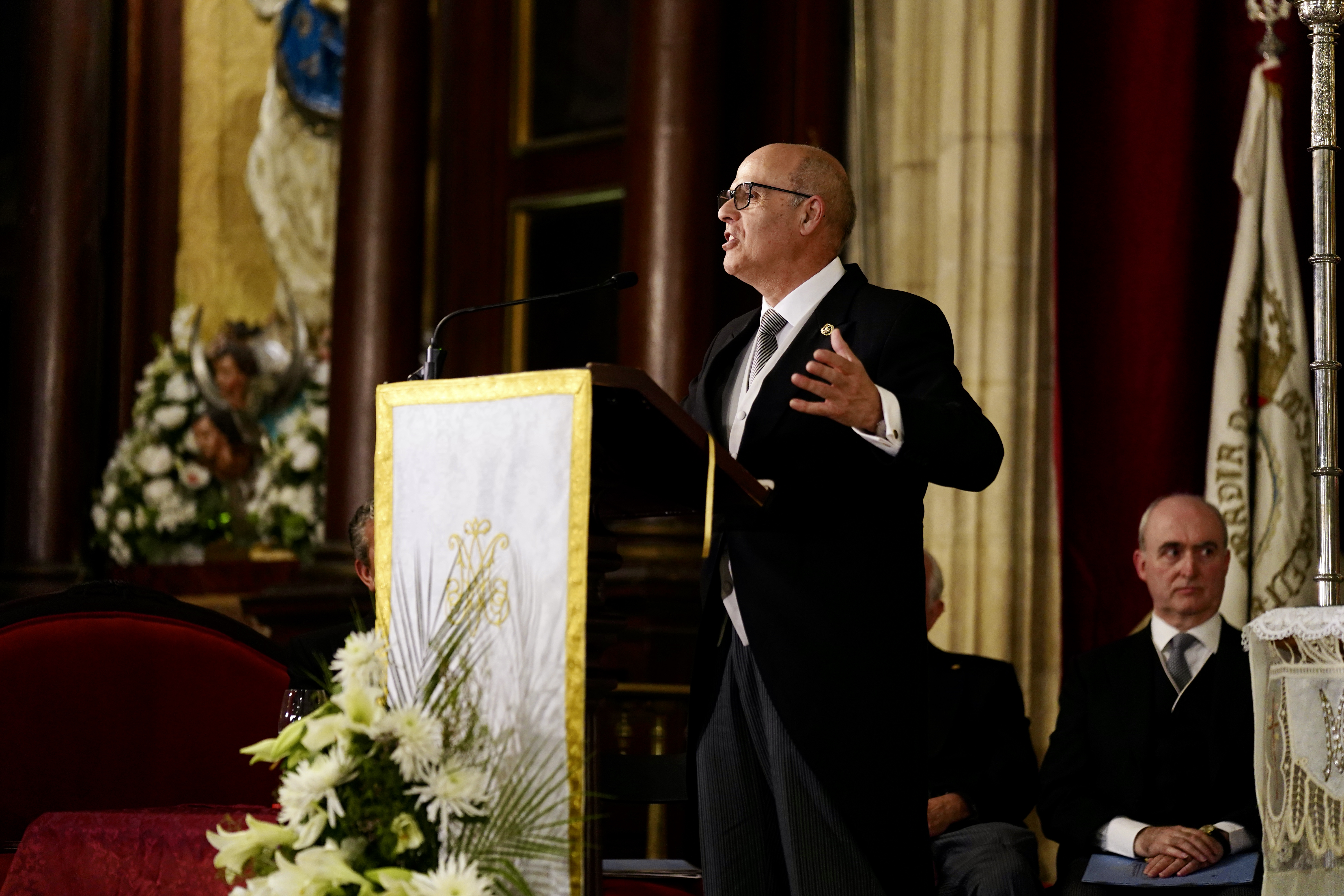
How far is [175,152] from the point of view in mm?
7074

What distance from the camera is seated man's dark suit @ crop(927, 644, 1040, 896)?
3.59 m

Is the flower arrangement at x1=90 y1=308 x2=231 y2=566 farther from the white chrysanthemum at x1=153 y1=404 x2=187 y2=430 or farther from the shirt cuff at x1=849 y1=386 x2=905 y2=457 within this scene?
the shirt cuff at x1=849 y1=386 x2=905 y2=457

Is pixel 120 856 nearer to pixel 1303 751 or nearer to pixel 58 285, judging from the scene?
pixel 1303 751

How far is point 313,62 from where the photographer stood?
22.7 ft

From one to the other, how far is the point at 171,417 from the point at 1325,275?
488 centimetres

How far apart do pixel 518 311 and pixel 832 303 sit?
11.9ft

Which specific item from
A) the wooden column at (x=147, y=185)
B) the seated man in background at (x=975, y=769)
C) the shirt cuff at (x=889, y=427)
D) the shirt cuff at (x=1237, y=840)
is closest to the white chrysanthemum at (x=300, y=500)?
the wooden column at (x=147, y=185)

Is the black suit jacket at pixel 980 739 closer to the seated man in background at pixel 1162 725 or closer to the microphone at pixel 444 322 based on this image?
the seated man in background at pixel 1162 725

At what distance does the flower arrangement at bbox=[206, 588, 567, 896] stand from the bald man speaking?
0.36 meters

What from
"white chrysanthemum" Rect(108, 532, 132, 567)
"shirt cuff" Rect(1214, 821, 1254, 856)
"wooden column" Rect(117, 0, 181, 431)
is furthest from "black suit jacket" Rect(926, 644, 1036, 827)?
"wooden column" Rect(117, 0, 181, 431)

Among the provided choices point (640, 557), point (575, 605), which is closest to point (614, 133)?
point (640, 557)

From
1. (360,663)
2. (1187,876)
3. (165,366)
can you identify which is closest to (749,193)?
(360,663)

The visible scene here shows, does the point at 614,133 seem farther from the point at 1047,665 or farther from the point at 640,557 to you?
the point at 1047,665

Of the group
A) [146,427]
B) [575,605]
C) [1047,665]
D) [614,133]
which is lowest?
[1047,665]
